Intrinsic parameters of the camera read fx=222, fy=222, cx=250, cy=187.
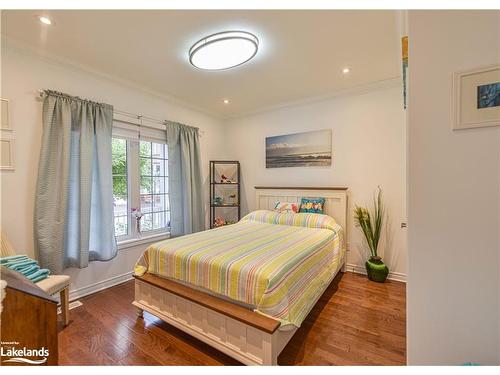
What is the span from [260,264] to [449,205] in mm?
1118

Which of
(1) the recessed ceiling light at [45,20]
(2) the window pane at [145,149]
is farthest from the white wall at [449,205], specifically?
(2) the window pane at [145,149]

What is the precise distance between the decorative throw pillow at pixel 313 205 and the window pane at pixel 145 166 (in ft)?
7.32

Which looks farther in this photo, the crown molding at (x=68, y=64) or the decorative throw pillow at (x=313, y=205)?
the decorative throw pillow at (x=313, y=205)

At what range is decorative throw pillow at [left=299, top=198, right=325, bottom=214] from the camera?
121 inches

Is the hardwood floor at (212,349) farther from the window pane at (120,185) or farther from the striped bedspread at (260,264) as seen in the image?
the window pane at (120,185)

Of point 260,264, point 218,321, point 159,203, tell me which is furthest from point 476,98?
point 159,203

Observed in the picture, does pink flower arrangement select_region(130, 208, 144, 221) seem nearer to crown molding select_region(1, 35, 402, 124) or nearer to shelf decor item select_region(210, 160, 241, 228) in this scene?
shelf decor item select_region(210, 160, 241, 228)

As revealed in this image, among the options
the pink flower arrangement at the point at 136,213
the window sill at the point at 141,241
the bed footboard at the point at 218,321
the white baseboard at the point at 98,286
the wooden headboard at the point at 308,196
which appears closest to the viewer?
the bed footboard at the point at 218,321

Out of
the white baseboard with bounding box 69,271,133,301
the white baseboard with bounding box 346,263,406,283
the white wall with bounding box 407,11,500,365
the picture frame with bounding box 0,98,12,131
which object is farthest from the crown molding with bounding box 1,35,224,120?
the white baseboard with bounding box 346,263,406,283

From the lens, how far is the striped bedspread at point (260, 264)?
1475 millimetres

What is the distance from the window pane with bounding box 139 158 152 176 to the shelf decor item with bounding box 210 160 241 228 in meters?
1.08

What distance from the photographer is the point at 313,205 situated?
Result: 311 cm

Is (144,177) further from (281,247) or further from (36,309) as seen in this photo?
(36,309)

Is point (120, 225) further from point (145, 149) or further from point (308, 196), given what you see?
point (308, 196)
